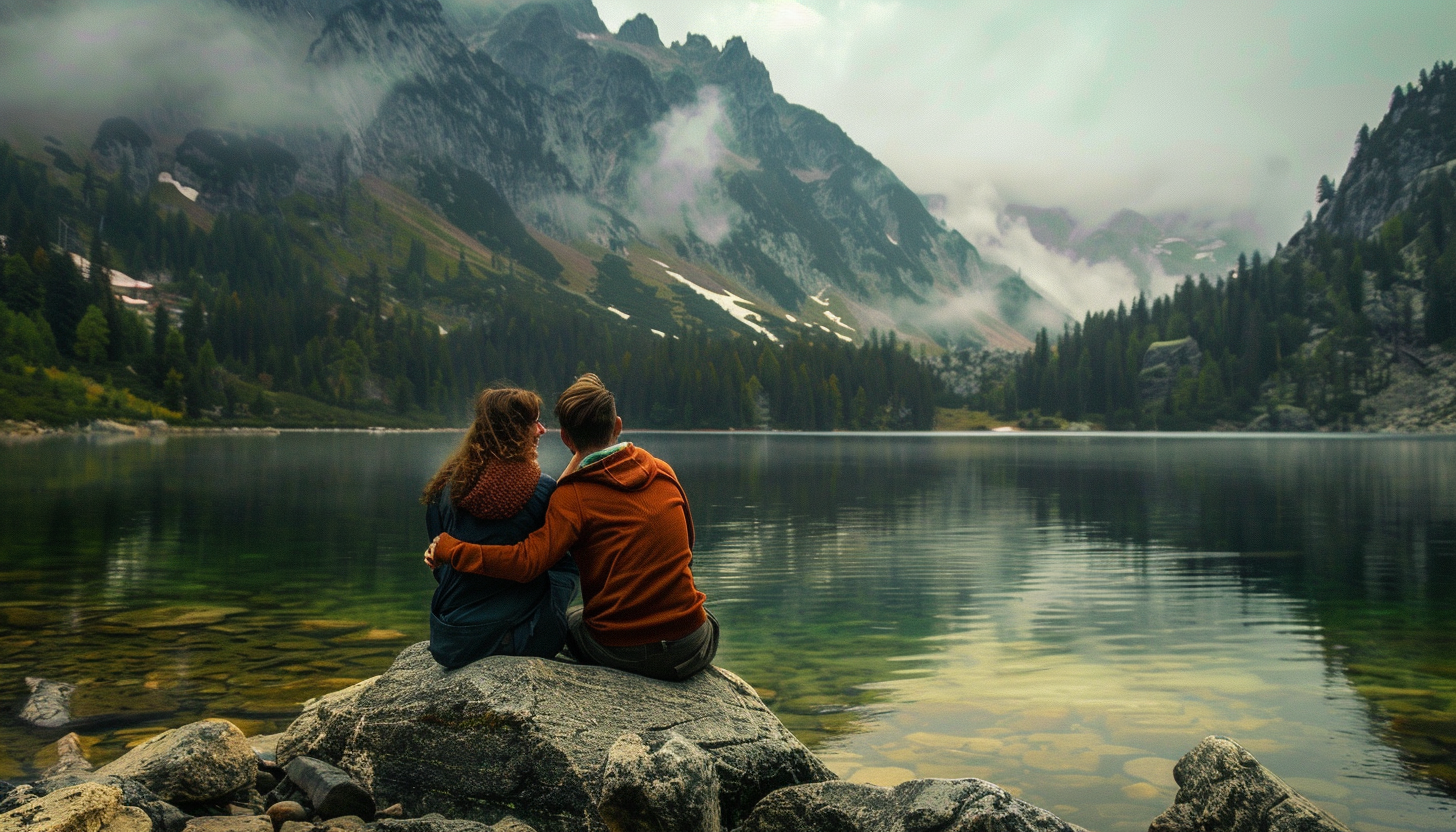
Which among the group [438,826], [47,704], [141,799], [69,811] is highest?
[69,811]

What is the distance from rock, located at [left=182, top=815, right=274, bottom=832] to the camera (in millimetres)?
6965

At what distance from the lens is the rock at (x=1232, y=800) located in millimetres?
7664

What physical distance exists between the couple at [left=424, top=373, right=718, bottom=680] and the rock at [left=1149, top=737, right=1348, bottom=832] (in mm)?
4789

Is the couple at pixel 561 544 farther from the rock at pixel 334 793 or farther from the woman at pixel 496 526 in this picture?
the rock at pixel 334 793

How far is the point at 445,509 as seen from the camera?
816 cm

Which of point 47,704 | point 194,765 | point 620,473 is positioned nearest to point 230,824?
point 194,765

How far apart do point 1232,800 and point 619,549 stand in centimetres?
584

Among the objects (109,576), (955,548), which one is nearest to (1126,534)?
(955,548)

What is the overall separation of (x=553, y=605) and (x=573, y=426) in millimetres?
1801

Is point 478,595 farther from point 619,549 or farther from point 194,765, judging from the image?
point 194,765

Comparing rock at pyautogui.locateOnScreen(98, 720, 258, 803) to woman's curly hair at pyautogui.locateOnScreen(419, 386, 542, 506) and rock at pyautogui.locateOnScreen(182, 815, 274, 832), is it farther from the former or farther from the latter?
woman's curly hair at pyautogui.locateOnScreen(419, 386, 542, 506)

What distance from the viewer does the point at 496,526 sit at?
7.98 m

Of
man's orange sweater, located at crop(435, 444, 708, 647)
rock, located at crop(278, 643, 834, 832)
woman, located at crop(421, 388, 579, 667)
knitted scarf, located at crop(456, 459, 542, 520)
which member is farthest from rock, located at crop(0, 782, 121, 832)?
knitted scarf, located at crop(456, 459, 542, 520)

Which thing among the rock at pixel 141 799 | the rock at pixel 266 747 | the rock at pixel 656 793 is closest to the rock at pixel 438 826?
the rock at pixel 656 793
